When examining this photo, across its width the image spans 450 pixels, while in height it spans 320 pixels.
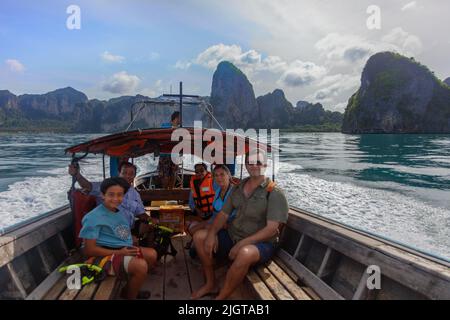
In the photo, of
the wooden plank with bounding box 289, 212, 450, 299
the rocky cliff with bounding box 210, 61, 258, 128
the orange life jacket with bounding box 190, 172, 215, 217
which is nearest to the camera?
the wooden plank with bounding box 289, 212, 450, 299

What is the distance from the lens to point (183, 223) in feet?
17.0

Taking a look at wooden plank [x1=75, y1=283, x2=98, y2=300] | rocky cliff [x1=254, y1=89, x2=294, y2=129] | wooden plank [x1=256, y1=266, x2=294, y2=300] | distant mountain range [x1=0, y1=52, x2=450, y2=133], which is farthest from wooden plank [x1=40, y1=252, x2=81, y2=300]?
rocky cliff [x1=254, y1=89, x2=294, y2=129]

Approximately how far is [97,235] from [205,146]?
2.55 meters

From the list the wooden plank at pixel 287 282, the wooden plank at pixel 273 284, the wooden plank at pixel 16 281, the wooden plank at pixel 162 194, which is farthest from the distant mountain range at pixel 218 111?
the wooden plank at pixel 16 281

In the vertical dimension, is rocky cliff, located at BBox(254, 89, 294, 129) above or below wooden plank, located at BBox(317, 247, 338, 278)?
above

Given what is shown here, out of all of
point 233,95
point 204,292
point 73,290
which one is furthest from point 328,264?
point 233,95

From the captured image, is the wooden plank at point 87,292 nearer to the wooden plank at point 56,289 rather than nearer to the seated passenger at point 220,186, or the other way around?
the wooden plank at point 56,289

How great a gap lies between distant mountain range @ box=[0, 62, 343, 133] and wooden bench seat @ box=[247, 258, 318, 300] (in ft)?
411

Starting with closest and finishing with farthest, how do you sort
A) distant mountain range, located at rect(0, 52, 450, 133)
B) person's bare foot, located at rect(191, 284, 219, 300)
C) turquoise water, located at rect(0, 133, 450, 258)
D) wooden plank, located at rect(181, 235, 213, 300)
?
1. person's bare foot, located at rect(191, 284, 219, 300)
2. wooden plank, located at rect(181, 235, 213, 300)
3. turquoise water, located at rect(0, 133, 450, 258)
4. distant mountain range, located at rect(0, 52, 450, 133)

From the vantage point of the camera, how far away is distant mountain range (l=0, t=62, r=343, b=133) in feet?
431

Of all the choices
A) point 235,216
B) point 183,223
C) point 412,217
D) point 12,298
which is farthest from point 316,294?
point 412,217

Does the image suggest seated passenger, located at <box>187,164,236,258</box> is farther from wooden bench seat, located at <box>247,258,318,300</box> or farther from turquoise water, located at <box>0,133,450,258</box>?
turquoise water, located at <box>0,133,450,258</box>

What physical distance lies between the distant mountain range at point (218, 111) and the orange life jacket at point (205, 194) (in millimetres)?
124254

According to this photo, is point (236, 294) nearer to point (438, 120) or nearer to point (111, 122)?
point (438, 120)
